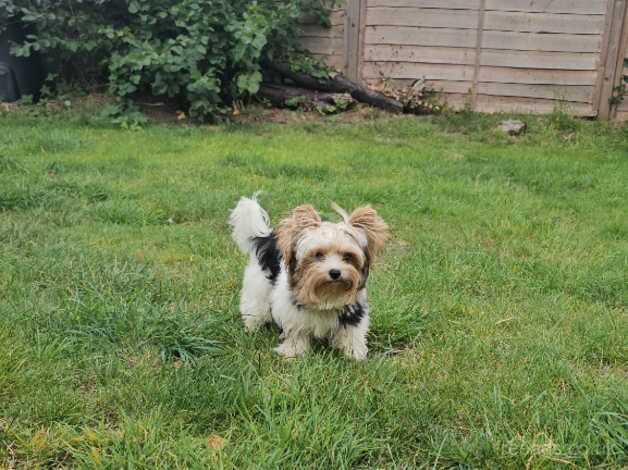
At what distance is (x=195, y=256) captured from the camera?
4.55 meters

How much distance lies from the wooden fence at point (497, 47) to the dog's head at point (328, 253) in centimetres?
881

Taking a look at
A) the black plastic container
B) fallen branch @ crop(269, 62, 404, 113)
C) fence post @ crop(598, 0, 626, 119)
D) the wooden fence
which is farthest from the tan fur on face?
fence post @ crop(598, 0, 626, 119)

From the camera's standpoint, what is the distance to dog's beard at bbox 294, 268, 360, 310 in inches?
114

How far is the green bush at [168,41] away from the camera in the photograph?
31.8 ft

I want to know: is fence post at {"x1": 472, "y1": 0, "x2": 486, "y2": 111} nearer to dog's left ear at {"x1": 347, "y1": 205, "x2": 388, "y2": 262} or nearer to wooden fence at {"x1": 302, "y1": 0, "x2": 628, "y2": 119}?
wooden fence at {"x1": 302, "y1": 0, "x2": 628, "y2": 119}

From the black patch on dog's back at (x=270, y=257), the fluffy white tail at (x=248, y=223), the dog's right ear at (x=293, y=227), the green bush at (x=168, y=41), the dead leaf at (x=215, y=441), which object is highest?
the green bush at (x=168, y=41)

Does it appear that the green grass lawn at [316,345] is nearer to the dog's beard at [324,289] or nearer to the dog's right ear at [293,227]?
the dog's beard at [324,289]

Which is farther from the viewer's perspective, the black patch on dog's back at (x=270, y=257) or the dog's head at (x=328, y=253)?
the black patch on dog's back at (x=270, y=257)

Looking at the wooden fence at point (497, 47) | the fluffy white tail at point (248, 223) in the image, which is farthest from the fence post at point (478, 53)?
the fluffy white tail at point (248, 223)

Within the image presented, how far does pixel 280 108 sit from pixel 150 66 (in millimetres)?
2406

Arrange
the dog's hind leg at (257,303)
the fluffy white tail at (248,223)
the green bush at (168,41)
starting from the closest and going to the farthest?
the dog's hind leg at (257,303), the fluffy white tail at (248,223), the green bush at (168,41)

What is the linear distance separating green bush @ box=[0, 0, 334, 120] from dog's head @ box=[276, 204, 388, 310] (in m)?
6.88

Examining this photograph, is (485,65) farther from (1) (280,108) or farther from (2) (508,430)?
(2) (508,430)

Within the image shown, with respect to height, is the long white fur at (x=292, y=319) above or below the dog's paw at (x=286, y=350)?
above
